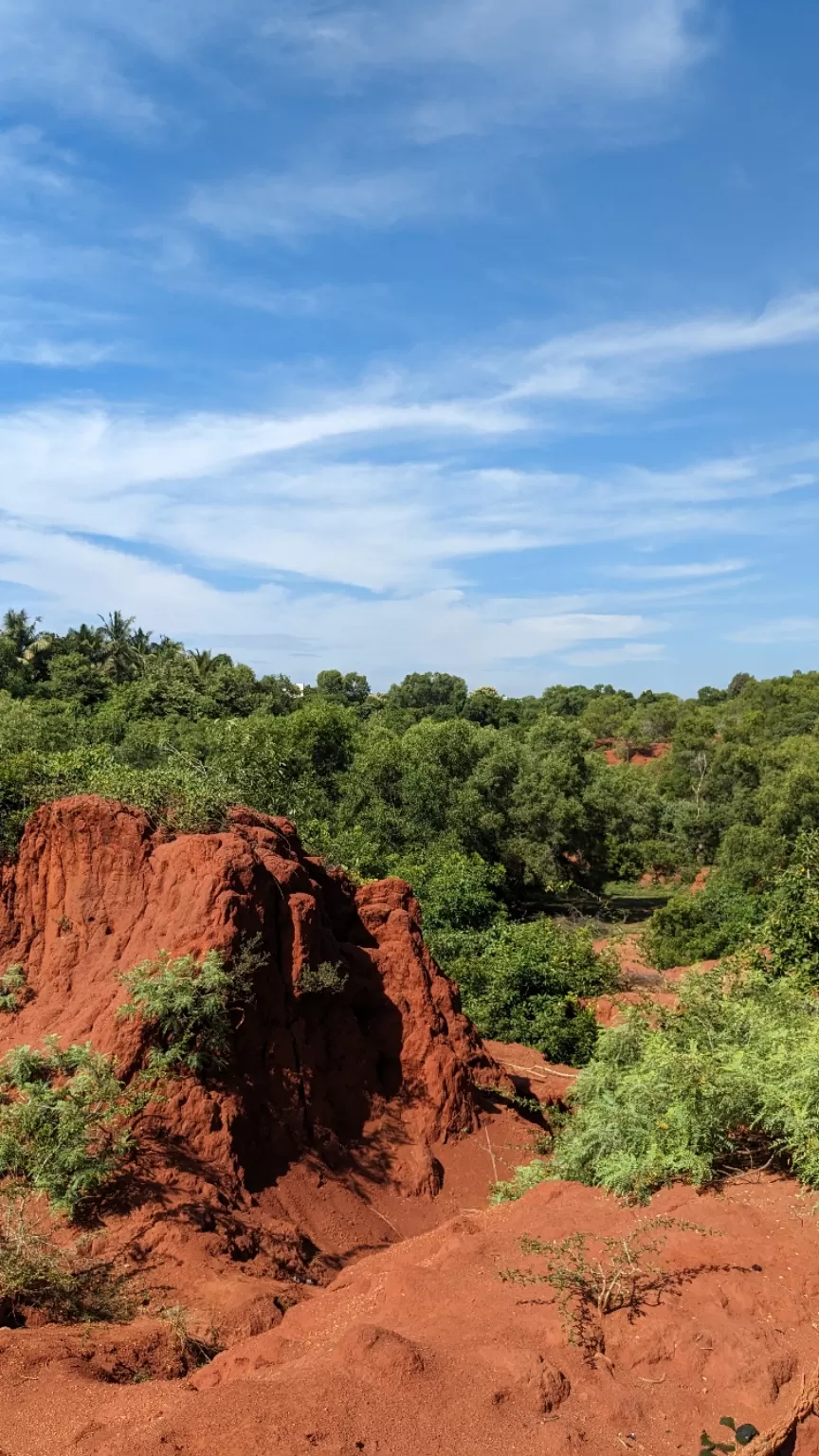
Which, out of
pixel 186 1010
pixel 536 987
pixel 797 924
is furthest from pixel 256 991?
pixel 797 924

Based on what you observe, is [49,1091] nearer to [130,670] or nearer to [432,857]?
[432,857]

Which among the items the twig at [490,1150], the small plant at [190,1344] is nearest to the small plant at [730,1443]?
the small plant at [190,1344]

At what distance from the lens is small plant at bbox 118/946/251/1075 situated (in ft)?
27.6

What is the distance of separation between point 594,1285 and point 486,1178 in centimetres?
426

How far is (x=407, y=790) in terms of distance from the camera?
26.7 metres

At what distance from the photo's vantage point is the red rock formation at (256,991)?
8.80 meters

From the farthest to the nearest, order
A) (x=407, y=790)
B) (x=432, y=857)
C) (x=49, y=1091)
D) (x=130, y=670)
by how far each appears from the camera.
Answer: (x=130, y=670)
(x=407, y=790)
(x=432, y=857)
(x=49, y=1091)

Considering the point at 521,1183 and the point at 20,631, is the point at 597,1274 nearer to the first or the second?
the point at 521,1183

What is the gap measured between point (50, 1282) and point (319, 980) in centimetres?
377

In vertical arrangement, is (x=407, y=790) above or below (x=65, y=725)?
below

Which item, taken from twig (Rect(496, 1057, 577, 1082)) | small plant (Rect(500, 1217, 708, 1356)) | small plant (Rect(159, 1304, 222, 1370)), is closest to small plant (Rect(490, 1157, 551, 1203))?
small plant (Rect(500, 1217, 708, 1356))

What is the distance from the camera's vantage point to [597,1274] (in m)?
6.19

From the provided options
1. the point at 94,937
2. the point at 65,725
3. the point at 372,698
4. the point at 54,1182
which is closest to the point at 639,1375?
the point at 54,1182

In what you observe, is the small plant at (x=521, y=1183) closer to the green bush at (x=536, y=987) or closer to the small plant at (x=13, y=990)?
the small plant at (x=13, y=990)
